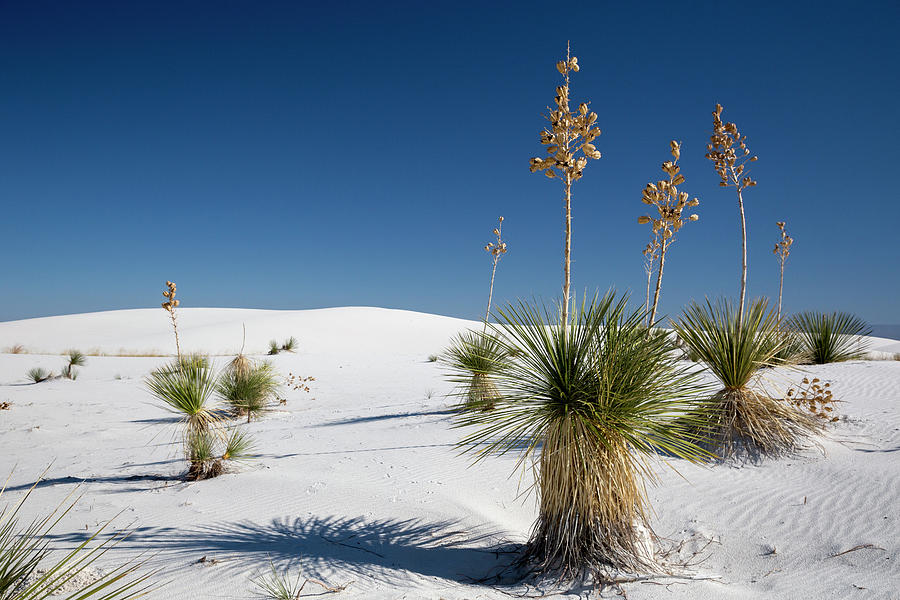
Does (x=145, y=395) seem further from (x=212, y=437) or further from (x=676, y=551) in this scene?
(x=676, y=551)

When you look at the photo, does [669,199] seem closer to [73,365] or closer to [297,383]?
[297,383]

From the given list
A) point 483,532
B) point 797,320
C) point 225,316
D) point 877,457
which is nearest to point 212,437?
point 483,532

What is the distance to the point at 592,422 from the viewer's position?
3.20 meters

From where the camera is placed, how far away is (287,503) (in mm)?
4844

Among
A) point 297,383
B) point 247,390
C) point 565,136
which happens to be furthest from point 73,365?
point 565,136

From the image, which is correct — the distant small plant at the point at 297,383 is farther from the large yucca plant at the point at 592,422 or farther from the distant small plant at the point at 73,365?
the large yucca plant at the point at 592,422

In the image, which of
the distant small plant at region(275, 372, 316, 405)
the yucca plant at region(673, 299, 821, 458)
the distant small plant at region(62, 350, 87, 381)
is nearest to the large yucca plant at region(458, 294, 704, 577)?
the yucca plant at region(673, 299, 821, 458)

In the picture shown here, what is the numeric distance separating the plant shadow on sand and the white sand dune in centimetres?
2

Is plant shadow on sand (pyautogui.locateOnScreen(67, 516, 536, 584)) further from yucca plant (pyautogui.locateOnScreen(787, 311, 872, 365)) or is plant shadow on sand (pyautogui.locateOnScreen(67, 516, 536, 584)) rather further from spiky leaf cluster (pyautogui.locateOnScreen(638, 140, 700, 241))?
yucca plant (pyautogui.locateOnScreen(787, 311, 872, 365))

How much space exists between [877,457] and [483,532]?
14.1 feet

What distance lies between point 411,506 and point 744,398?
3952mm

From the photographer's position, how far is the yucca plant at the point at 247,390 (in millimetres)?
9664

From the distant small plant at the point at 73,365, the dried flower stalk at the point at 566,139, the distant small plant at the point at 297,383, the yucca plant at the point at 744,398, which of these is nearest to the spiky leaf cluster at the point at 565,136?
the dried flower stalk at the point at 566,139

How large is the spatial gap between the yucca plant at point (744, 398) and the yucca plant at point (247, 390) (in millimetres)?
7742
